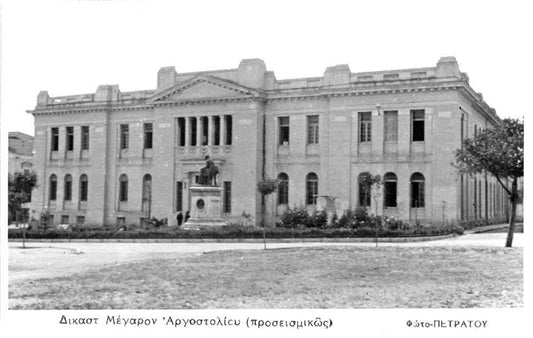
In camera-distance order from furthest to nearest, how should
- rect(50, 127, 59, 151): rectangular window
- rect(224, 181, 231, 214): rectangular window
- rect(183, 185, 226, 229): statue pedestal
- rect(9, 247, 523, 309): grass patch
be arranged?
rect(50, 127, 59, 151): rectangular window, rect(224, 181, 231, 214): rectangular window, rect(183, 185, 226, 229): statue pedestal, rect(9, 247, 523, 309): grass patch

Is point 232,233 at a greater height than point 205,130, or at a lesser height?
lesser

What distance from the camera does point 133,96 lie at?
4778cm

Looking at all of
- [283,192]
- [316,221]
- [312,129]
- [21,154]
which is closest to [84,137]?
[21,154]

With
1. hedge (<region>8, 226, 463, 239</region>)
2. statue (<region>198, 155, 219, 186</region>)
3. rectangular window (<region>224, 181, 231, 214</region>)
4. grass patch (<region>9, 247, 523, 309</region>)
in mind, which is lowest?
grass patch (<region>9, 247, 523, 309</region>)

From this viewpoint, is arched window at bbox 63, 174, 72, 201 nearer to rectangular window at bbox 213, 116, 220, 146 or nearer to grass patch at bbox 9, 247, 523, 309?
rectangular window at bbox 213, 116, 220, 146

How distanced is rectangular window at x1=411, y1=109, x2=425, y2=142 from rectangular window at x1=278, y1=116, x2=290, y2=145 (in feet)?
27.3

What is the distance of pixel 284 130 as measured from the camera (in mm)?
43000

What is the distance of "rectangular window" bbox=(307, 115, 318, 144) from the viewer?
138 feet

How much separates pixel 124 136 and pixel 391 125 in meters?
20.2

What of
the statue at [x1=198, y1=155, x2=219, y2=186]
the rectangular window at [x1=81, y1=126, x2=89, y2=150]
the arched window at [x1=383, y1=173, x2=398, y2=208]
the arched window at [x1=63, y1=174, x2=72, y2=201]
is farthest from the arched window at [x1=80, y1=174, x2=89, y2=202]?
the arched window at [x1=383, y1=173, x2=398, y2=208]

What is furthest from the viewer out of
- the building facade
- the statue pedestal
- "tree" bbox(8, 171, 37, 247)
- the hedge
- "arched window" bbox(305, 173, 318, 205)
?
the building facade

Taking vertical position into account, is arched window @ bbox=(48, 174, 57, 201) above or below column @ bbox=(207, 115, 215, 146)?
below

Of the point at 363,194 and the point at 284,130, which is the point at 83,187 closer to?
the point at 284,130
